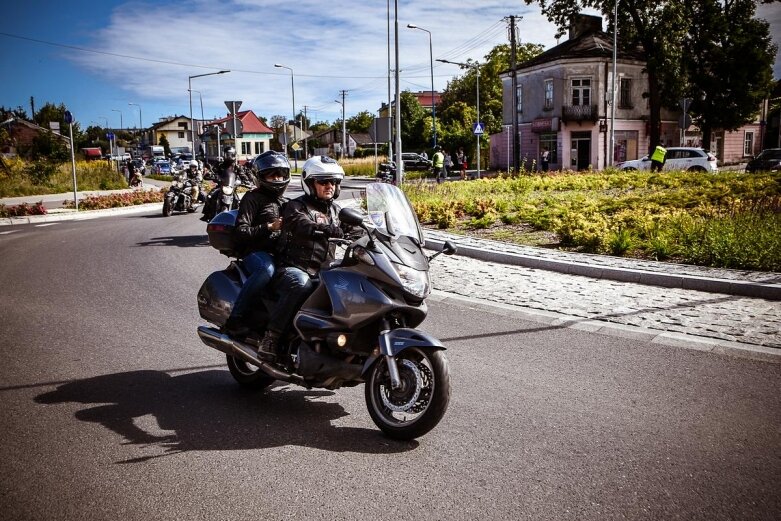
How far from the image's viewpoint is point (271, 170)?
4.71 m

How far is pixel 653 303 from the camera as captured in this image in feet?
24.2

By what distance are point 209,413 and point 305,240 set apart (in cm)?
142

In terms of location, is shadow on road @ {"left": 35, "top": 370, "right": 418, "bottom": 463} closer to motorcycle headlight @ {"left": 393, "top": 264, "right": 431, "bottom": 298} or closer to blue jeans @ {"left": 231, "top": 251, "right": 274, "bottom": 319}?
blue jeans @ {"left": 231, "top": 251, "right": 274, "bottom": 319}

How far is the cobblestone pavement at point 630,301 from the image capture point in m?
6.35

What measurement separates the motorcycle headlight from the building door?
145 ft

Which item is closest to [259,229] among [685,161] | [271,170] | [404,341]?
[271,170]

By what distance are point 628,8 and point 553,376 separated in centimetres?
3765

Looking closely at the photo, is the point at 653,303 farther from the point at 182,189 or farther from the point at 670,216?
the point at 182,189

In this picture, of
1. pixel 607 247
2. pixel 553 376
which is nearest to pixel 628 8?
pixel 607 247

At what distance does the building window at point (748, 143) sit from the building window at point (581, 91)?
24.9 metres

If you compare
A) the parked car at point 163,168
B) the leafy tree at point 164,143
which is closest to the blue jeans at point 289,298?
the parked car at point 163,168

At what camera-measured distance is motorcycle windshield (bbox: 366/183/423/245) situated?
149 inches

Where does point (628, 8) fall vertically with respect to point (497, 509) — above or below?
above

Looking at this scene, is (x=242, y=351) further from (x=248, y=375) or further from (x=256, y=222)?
(x=256, y=222)
